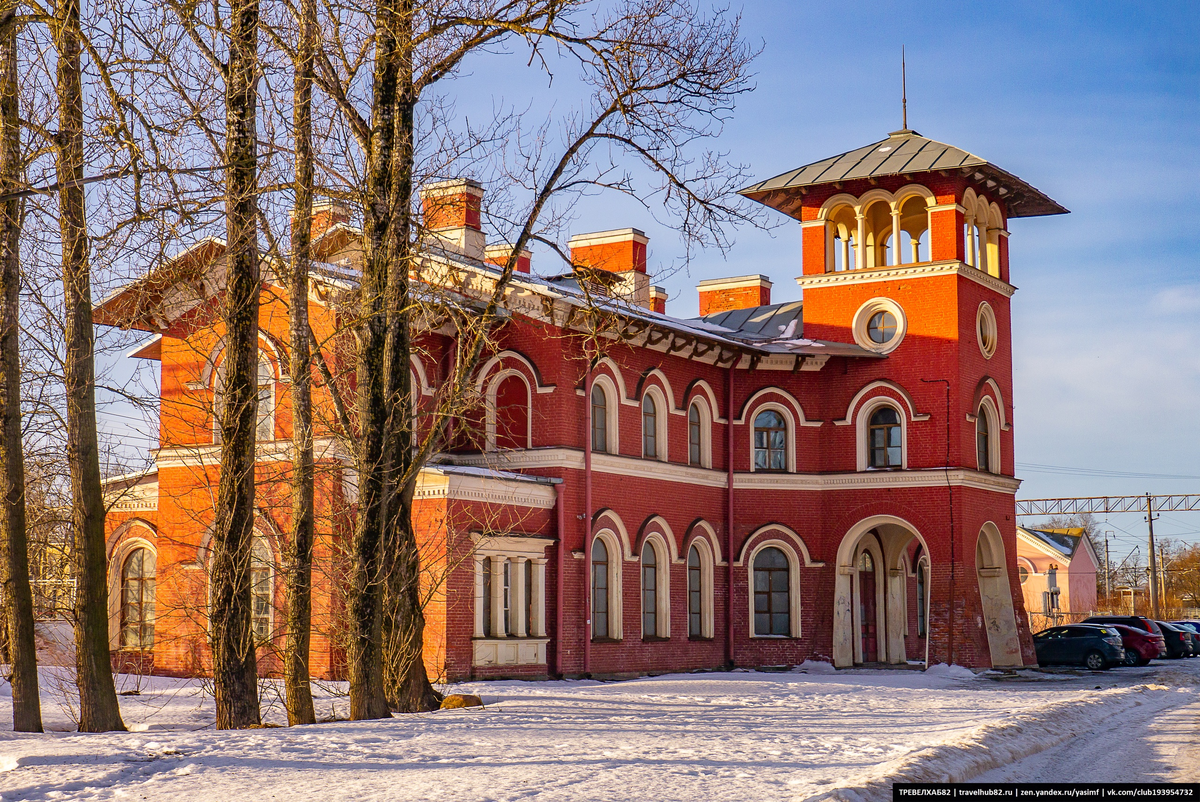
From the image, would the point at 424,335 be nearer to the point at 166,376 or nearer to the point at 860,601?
the point at 166,376

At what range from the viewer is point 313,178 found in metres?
13.0

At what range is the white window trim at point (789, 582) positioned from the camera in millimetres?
25906

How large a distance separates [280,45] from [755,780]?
8081 mm

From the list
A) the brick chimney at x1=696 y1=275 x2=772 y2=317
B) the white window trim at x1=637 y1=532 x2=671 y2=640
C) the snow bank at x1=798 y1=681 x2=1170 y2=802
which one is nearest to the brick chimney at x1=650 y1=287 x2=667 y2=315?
the brick chimney at x1=696 y1=275 x2=772 y2=317

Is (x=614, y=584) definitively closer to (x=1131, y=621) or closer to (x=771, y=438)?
(x=771, y=438)

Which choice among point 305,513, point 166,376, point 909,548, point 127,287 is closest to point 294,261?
point 127,287

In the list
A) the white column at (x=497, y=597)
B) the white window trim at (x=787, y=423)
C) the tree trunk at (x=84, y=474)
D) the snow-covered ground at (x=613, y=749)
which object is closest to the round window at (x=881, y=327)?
the white window trim at (x=787, y=423)

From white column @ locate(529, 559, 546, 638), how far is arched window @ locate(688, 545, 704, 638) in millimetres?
4624

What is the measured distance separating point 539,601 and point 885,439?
913 centimetres

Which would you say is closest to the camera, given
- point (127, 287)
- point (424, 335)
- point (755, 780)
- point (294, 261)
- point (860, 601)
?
point (755, 780)

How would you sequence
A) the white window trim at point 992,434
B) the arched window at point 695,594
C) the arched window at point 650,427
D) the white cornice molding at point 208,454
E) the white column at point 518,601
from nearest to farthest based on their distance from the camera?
the white cornice molding at point 208,454 → the white column at point 518,601 → the arched window at point 650,427 → the arched window at point 695,594 → the white window trim at point 992,434

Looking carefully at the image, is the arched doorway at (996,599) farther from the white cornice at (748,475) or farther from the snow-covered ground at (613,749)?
the snow-covered ground at (613,749)

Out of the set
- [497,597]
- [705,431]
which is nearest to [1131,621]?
[705,431]

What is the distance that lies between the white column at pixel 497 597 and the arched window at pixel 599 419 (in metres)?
3.39
